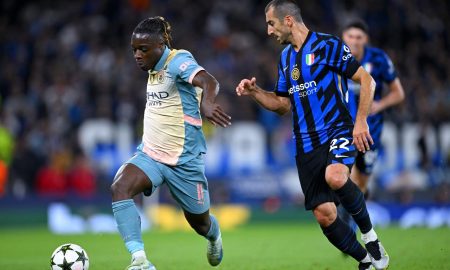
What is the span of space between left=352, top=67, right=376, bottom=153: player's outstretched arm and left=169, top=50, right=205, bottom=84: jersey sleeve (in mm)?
1490

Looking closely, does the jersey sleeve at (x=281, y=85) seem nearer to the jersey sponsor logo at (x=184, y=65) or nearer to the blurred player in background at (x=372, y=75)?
the jersey sponsor logo at (x=184, y=65)

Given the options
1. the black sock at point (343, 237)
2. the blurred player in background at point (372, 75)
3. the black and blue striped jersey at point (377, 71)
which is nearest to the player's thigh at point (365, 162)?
the blurred player in background at point (372, 75)

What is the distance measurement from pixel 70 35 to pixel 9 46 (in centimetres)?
153

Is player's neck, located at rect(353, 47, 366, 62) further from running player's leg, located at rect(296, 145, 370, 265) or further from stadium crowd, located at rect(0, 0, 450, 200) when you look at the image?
stadium crowd, located at rect(0, 0, 450, 200)

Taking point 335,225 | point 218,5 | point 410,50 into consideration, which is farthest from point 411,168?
point 335,225

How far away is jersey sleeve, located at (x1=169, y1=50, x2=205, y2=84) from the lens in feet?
25.8

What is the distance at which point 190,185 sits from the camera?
324 inches

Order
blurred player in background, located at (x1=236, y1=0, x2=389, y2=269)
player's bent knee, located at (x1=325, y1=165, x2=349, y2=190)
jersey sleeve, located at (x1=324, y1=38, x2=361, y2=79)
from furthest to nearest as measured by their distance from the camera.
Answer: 1. jersey sleeve, located at (x1=324, y1=38, x2=361, y2=79)
2. blurred player in background, located at (x1=236, y1=0, x2=389, y2=269)
3. player's bent knee, located at (x1=325, y1=165, x2=349, y2=190)

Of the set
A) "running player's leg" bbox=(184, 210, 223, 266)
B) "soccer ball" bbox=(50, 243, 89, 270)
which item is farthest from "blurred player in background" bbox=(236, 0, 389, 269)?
"soccer ball" bbox=(50, 243, 89, 270)

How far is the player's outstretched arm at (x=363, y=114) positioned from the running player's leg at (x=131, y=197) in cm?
195

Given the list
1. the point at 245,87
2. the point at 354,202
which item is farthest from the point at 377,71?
the point at 354,202

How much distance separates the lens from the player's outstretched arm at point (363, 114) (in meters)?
7.46

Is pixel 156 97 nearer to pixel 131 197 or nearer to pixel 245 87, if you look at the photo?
pixel 245 87

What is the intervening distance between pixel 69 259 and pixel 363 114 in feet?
10.1
